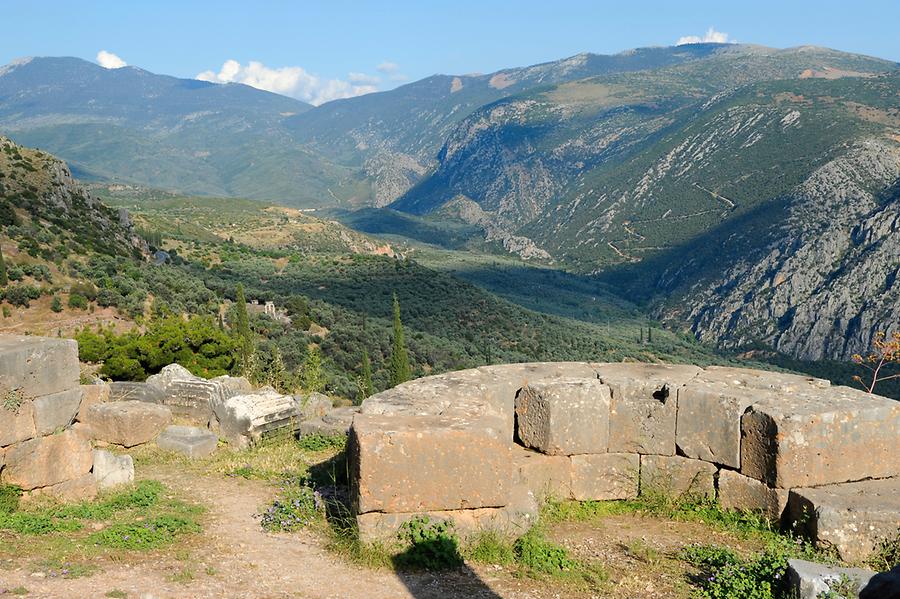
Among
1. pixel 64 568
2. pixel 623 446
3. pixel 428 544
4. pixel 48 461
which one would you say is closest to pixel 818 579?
pixel 428 544

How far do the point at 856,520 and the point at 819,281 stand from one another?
302 ft

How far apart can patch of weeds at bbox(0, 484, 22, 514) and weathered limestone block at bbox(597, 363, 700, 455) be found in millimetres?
7274

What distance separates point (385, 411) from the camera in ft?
28.4

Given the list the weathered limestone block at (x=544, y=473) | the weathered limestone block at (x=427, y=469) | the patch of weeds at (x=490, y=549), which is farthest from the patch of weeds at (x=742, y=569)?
the weathered limestone block at (x=427, y=469)

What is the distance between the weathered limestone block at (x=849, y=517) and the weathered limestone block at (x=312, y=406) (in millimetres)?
8321

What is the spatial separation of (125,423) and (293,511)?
4804 mm

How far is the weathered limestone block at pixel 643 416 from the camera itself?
30.9 feet

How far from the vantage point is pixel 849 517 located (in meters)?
7.46

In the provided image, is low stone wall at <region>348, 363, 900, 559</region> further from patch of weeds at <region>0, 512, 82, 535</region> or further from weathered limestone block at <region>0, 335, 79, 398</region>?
weathered limestone block at <region>0, 335, 79, 398</region>

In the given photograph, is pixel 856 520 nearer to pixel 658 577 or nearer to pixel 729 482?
pixel 729 482

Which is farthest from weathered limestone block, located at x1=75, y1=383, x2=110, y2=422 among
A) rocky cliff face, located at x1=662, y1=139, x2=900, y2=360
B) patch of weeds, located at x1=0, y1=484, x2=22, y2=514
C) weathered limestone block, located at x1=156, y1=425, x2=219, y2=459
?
rocky cliff face, located at x1=662, y1=139, x2=900, y2=360

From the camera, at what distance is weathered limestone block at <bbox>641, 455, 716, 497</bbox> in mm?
9125

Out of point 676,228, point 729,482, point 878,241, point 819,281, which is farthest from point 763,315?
point 729,482

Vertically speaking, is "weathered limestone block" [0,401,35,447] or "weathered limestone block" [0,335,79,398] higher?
"weathered limestone block" [0,335,79,398]
